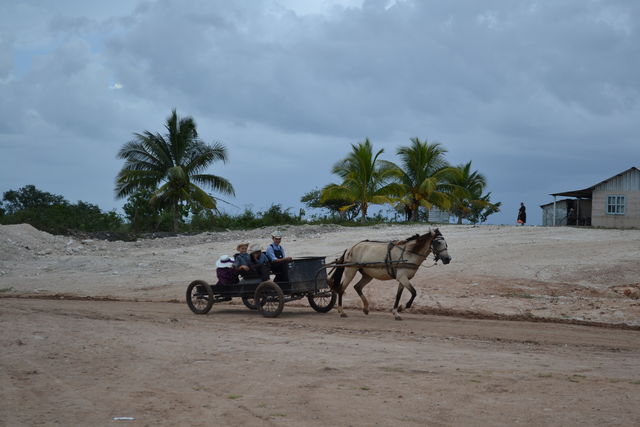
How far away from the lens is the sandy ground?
22.2 ft

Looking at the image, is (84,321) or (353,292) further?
(353,292)

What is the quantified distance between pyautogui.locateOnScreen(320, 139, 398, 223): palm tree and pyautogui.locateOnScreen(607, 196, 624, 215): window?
11.1 m

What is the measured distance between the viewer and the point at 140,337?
11.2 meters

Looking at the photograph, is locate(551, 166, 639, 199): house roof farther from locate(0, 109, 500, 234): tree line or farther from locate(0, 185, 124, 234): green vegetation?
locate(0, 185, 124, 234): green vegetation

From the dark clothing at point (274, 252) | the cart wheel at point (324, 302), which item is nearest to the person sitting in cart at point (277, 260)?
the dark clothing at point (274, 252)

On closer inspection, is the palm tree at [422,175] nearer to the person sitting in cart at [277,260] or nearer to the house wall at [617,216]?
the house wall at [617,216]

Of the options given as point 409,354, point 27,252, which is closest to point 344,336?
point 409,354

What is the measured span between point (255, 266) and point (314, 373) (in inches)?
267

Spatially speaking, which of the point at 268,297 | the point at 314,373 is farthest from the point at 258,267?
the point at 314,373

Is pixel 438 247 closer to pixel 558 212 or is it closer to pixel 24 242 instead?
pixel 24 242

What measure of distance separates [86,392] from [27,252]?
848 inches

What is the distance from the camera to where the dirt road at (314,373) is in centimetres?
660

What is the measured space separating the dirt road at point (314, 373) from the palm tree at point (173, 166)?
73.7 ft

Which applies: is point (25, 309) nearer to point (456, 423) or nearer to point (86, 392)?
point (86, 392)
